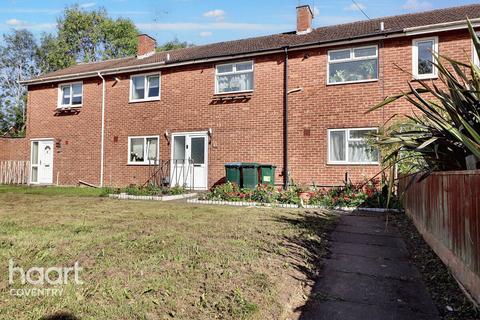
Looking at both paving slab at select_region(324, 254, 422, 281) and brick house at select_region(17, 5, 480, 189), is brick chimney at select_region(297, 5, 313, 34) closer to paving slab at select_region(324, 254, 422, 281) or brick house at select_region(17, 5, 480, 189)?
brick house at select_region(17, 5, 480, 189)

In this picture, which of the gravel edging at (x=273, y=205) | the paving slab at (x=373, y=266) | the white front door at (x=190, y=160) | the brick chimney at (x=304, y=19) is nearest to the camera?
the paving slab at (x=373, y=266)

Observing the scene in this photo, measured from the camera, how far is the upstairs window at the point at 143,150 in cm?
1475

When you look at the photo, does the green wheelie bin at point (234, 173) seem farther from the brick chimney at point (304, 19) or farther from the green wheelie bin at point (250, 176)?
the brick chimney at point (304, 19)

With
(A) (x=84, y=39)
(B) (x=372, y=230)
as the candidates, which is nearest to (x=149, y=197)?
(B) (x=372, y=230)

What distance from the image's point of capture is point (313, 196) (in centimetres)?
962

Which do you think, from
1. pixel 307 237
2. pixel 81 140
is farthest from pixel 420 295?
pixel 81 140

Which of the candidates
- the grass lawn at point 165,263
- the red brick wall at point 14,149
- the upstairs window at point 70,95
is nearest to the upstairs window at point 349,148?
the grass lawn at point 165,263

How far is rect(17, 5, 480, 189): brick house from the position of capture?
37.5 ft

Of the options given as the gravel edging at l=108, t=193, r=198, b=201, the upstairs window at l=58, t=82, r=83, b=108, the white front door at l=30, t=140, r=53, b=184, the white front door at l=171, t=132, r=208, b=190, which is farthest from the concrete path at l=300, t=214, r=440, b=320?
the white front door at l=30, t=140, r=53, b=184

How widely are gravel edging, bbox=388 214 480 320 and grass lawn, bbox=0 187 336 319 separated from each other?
1085 millimetres

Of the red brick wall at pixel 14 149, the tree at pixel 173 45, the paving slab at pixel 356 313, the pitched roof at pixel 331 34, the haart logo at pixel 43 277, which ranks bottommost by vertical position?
the paving slab at pixel 356 313

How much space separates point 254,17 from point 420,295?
522 inches

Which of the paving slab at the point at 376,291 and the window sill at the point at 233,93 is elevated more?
the window sill at the point at 233,93

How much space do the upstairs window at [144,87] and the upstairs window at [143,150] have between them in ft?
5.52
